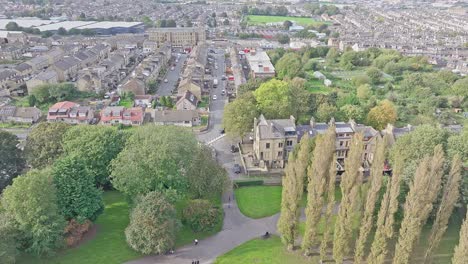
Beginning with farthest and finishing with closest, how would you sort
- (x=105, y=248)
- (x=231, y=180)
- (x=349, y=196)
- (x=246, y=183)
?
(x=246, y=183) → (x=231, y=180) → (x=105, y=248) → (x=349, y=196)

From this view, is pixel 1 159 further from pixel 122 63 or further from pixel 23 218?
pixel 122 63

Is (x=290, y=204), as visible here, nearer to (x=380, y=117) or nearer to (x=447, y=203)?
(x=447, y=203)

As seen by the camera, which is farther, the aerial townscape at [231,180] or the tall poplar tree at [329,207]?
the tall poplar tree at [329,207]

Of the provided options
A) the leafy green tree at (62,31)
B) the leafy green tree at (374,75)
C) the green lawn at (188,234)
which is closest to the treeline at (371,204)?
the green lawn at (188,234)

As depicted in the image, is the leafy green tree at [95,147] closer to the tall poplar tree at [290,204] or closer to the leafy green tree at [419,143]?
the tall poplar tree at [290,204]

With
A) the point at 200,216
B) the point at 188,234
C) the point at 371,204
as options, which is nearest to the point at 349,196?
the point at 371,204

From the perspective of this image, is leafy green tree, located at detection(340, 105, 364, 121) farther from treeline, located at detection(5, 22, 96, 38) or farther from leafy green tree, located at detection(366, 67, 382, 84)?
treeline, located at detection(5, 22, 96, 38)

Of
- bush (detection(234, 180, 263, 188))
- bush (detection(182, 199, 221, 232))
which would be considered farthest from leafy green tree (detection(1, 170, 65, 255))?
bush (detection(234, 180, 263, 188))
